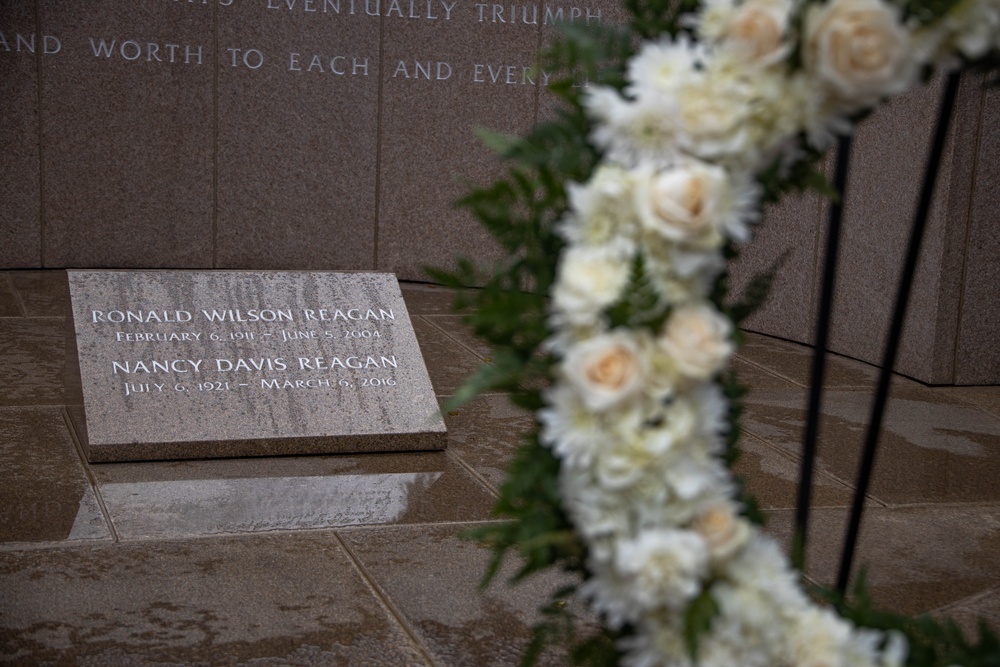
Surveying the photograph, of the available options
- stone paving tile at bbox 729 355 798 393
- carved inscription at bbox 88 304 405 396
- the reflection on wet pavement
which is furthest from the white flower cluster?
stone paving tile at bbox 729 355 798 393

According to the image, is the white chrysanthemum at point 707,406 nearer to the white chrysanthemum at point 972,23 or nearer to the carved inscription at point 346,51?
the white chrysanthemum at point 972,23

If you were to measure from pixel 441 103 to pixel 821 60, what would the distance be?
7.18m

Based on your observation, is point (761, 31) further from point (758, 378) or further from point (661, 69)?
point (758, 378)

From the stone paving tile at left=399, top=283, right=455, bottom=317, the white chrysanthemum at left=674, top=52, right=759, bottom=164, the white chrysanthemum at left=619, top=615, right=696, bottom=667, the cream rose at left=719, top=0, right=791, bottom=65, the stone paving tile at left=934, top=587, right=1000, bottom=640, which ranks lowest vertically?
the stone paving tile at left=934, top=587, right=1000, bottom=640

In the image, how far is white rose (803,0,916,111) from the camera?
5.41ft

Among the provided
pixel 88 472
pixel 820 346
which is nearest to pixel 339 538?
pixel 88 472

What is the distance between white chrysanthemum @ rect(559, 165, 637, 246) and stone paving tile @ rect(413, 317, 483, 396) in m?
4.09

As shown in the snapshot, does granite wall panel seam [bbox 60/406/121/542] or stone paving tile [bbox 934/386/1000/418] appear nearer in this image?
granite wall panel seam [bbox 60/406/121/542]

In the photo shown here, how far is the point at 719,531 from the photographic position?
167 centimetres

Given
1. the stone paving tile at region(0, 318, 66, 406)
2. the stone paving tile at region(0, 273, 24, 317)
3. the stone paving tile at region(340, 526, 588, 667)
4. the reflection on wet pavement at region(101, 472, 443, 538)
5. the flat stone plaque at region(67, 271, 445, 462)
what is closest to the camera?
the stone paving tile at region(340, 526, 588, 667)

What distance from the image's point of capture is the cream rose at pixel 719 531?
5.46 feet

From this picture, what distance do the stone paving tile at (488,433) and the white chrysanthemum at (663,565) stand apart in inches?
112

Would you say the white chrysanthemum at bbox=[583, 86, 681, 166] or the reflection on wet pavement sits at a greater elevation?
the white chrysanthemum at bbox=[583, 86, 681, 166]

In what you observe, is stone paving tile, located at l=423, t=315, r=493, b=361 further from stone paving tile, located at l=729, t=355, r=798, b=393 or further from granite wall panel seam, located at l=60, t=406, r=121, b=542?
granite wall panel seam, located at l=60, t=406, r=121, b=542
